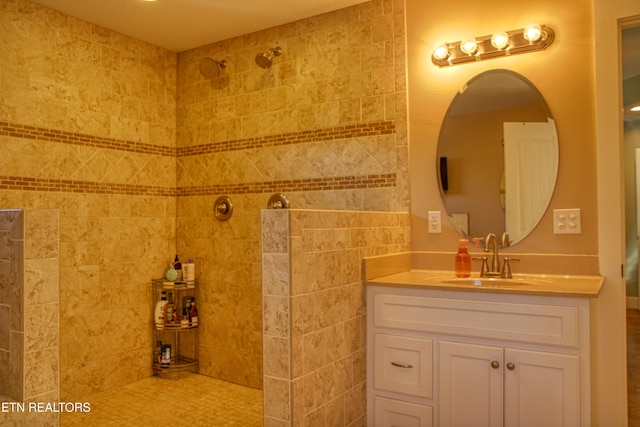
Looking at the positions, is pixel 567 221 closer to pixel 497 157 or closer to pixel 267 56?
pixel 497 157

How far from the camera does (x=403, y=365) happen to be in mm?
2232

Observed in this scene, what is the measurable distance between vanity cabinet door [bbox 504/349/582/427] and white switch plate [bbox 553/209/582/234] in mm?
740

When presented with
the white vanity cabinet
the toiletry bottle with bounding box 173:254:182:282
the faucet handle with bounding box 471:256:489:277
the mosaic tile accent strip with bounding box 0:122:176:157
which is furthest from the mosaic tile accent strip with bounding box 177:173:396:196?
the white vanity cabinet

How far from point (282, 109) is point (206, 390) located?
190cm

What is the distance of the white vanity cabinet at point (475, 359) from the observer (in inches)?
74.2

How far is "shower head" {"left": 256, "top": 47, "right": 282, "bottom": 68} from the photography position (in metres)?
3.17

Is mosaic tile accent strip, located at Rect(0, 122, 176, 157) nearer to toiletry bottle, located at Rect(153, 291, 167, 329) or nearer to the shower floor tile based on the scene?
toiletry bottle, located at Rect(153, 291, 167, 329)

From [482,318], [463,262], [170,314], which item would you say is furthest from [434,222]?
[170,314]

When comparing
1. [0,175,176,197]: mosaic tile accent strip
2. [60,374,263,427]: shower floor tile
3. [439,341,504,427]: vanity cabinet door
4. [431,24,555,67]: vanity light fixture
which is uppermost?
[431,24,555,67]: vanity light fixture

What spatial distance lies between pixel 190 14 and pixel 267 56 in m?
0.53

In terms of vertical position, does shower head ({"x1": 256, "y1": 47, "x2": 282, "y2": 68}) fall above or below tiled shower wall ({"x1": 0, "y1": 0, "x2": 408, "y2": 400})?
above

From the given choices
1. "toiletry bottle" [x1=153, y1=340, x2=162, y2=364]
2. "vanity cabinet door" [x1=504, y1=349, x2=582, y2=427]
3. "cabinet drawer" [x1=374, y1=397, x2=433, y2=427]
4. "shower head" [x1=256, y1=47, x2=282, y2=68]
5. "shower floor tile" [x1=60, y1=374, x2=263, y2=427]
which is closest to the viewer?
"vanity cabinet door" [x1=504, y1=349, x2=582, y2=427]

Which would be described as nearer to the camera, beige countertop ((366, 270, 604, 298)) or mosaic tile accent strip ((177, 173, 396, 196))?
beige countertop ((366, 270, 604, 298))

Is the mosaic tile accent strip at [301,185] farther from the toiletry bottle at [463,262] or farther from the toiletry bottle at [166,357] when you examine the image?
the toiletry bottle at [166,357]
